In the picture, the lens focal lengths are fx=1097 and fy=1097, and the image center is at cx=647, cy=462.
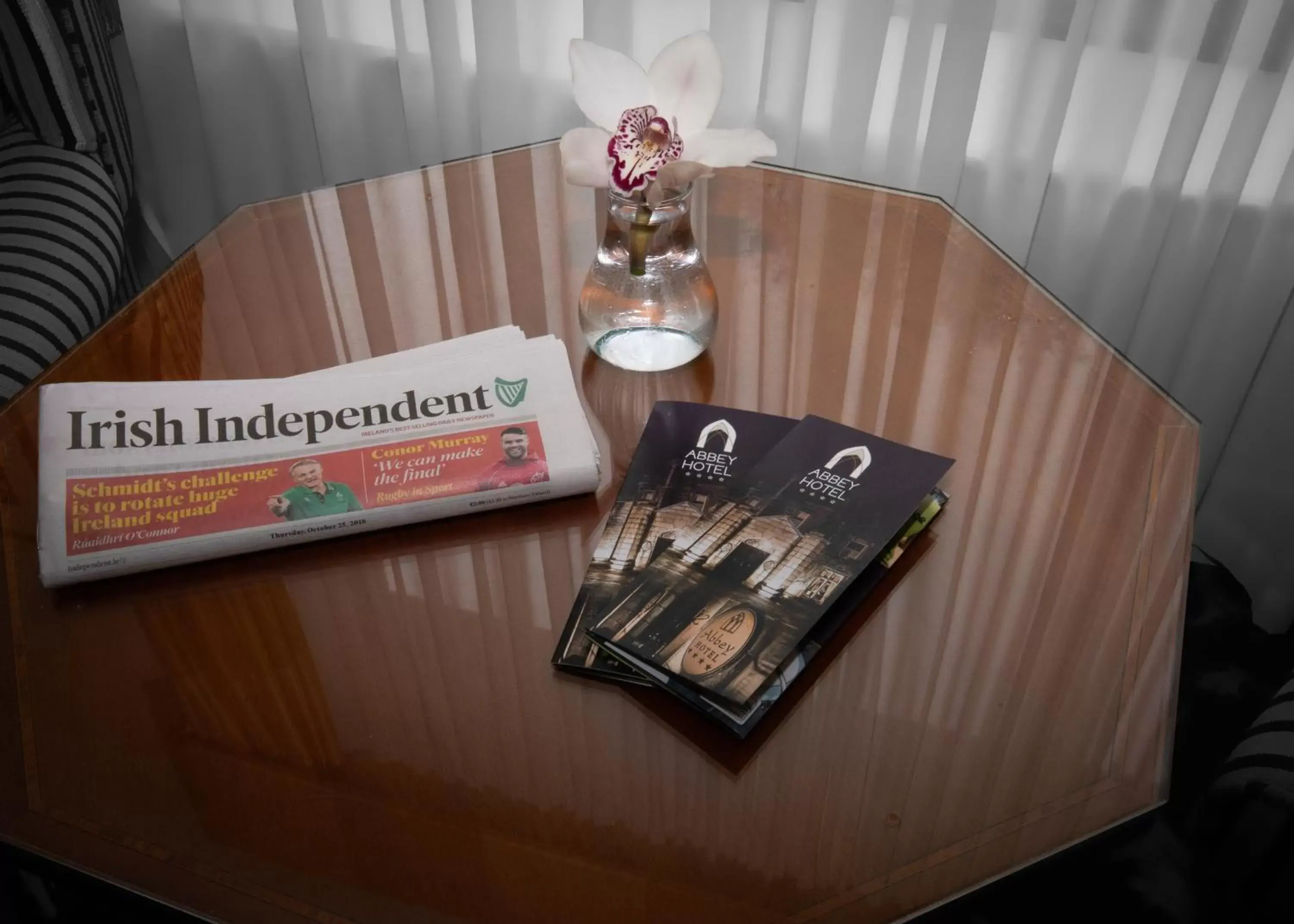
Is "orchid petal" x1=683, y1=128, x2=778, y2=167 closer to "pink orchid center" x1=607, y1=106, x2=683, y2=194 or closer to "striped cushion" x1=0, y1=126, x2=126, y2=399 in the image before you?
"pink orchid center" x1=607, y1=106, x2=683, y2=194

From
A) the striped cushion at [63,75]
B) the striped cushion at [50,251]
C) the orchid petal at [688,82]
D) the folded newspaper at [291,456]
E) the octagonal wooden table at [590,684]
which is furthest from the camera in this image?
the striped cushion at [63,75]

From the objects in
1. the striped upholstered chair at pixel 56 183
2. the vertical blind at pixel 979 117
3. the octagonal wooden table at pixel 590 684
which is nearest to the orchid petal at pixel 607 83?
the octagonal wooden table at pixel 590 684

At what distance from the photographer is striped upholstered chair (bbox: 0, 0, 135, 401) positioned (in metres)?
1.08

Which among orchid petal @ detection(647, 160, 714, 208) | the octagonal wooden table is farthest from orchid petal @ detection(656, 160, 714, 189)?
the octagonal wooden table

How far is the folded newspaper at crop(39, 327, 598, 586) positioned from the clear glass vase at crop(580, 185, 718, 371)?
0.05m

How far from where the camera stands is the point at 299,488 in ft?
2.31

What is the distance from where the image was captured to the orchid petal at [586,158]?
2.57 feet

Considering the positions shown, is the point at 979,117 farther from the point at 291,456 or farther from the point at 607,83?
the point at 291,456

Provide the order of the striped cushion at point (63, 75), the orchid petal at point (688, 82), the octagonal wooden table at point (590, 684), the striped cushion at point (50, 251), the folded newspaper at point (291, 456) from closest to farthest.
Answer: the octagonal wooden table at point (590, 684) < the folded newspaper at point (291, 456) < the orchid petal at point (688, 82) < the striped cushion at point (50, 251) < the striped cushion at point (63, 75)

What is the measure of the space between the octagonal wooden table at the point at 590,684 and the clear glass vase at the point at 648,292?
0.07 feet

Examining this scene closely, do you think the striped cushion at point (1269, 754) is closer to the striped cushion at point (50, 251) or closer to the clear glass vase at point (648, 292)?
the clear glass vase at point (648, 292)

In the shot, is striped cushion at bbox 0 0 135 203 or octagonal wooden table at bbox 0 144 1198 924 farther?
striped cushion at bbox 0 0 135 203

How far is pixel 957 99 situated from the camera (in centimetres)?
123

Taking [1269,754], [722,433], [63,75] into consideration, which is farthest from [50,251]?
[1269,754]
